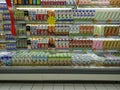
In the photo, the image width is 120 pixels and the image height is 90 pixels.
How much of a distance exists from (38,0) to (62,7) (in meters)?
0.52

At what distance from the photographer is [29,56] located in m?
4.03

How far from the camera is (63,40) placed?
4051mm

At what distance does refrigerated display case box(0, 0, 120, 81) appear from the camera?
3.91 meters

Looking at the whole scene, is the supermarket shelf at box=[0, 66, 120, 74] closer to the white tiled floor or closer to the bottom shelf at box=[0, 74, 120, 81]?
the bottom shelf at box=[0, 74, 120, 81]

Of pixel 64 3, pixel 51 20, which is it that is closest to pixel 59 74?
pixel 51 20

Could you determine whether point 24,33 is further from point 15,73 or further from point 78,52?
point 78,52

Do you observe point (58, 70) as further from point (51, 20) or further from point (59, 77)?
point (51, 20)

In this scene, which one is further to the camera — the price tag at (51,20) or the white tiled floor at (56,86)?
the price tag at (51,20)

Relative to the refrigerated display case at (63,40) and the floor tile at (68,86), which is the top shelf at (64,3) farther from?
the floor tile at (68,86)

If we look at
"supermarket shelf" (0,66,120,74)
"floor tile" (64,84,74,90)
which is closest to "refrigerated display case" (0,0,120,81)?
"supermarket shelf" (0,66,120,74)

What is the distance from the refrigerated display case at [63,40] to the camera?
12.8 ft

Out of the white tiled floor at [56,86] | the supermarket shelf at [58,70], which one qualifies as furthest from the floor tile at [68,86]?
the supermarket shelf at [58,70]

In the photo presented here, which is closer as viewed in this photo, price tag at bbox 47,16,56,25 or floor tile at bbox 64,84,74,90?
floor tile at bbox 64,84,74,90

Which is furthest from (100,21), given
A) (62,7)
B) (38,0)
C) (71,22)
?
(38,0)
